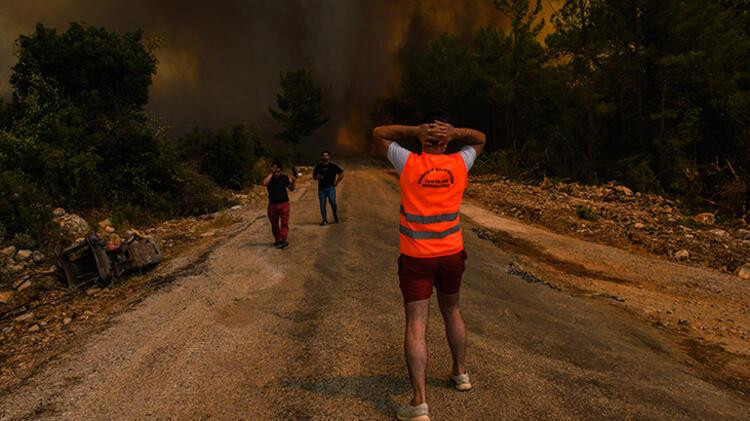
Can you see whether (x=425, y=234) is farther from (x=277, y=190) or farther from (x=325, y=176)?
(x=325, y=176)

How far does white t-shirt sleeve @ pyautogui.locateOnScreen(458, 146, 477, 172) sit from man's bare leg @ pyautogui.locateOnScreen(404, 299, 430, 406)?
112 cm

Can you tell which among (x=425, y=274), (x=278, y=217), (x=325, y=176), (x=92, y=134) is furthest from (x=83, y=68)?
(x=425, y=274)

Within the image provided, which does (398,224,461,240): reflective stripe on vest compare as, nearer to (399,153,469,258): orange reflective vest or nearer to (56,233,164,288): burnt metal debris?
(399,153,469,258): orange reflective vest

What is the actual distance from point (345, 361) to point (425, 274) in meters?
1.56

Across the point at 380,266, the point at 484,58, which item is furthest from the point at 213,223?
the point at 484,58

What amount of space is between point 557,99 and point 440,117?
29.6 m

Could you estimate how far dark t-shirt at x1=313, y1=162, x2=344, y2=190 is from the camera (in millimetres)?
10810

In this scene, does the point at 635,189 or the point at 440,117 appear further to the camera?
the point at 635,189

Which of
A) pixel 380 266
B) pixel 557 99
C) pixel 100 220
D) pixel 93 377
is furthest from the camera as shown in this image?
pixel 557 99

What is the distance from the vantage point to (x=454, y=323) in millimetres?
3178

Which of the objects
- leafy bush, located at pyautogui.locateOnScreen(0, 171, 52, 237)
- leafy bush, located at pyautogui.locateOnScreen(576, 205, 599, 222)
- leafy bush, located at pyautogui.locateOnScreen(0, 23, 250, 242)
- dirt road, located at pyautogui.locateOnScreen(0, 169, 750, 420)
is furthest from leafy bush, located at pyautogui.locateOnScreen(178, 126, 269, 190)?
leafy bush, located at pyautogui.locateOnScreen(576, 205, 599, 222)

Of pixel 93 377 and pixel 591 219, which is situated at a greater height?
pixel 93 377

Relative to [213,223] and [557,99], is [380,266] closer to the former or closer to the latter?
[213,223]

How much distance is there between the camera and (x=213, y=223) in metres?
11.8
